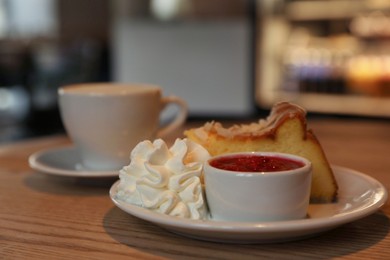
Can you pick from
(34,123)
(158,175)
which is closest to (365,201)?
(158,175)

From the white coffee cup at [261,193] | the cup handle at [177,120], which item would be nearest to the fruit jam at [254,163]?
the white coffee cup at [261,193]

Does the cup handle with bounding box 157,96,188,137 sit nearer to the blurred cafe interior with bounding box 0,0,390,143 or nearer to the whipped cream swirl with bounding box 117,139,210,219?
the whipped cream swirl with bounding box 117,139,210,219

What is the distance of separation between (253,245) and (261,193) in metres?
0.06

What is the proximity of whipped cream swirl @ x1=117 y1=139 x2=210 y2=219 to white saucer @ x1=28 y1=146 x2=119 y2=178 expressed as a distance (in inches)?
5.8

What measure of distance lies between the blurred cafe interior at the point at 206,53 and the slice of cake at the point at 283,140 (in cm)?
201

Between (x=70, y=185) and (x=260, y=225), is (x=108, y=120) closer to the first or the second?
(x=70, y=185)

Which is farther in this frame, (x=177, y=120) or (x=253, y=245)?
(x=177, y=120)

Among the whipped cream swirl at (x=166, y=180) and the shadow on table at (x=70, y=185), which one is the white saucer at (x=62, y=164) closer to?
the shadow on table at (x=70, y=185)

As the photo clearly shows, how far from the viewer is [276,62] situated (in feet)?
9.49

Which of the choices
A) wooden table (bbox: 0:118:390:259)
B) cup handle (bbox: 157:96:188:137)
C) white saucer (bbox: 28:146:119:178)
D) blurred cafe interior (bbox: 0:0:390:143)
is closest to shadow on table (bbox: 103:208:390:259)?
wooden table (bbox: 0:118:390:259)

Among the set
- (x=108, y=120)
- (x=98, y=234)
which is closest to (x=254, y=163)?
(x=98, y=234)

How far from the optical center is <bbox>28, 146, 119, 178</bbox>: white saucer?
823mm

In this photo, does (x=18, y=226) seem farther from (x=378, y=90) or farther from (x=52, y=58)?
(x=52, y=58)

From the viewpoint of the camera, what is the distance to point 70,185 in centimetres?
87
